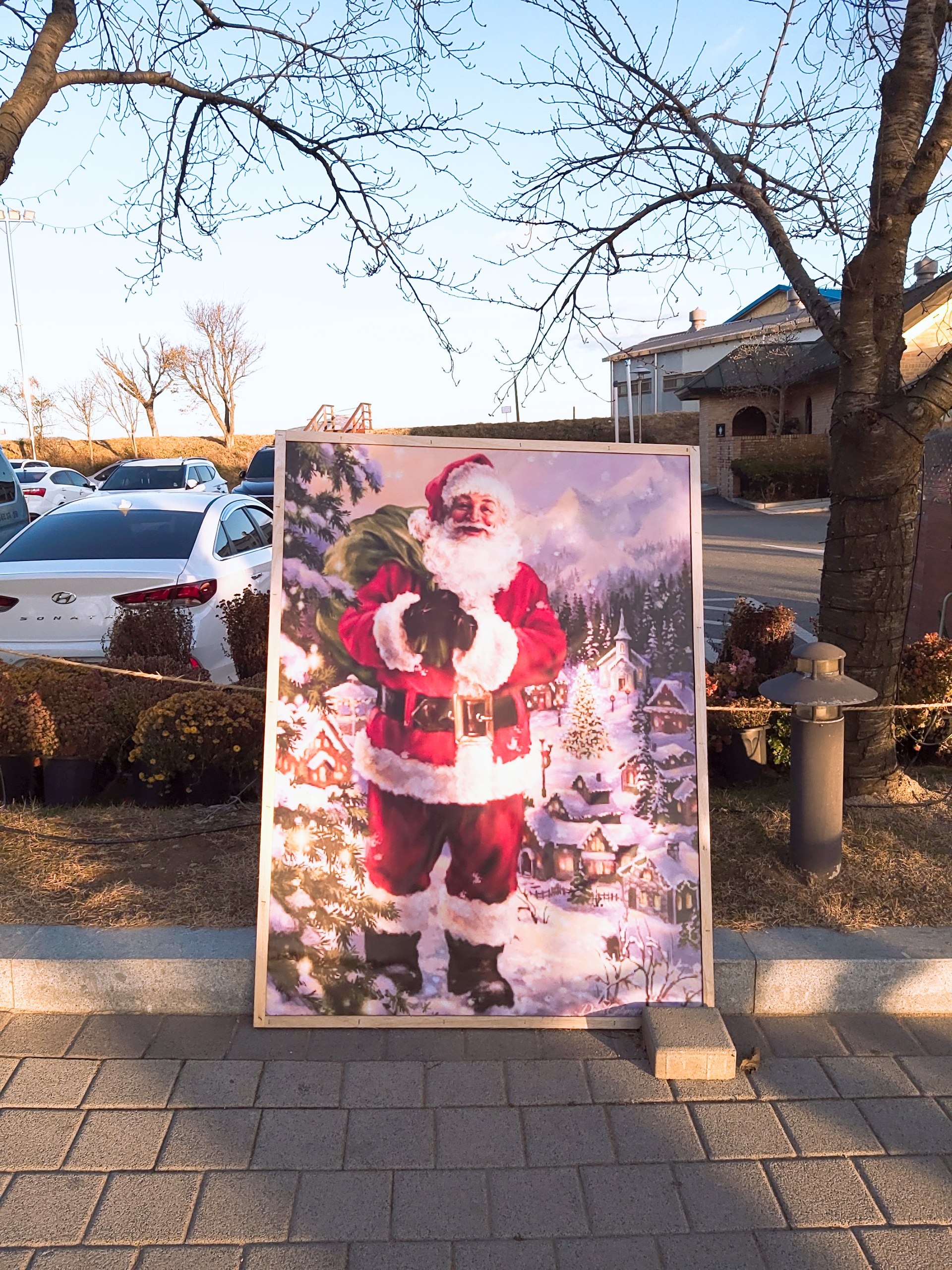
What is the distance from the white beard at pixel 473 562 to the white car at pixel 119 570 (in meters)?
2.85

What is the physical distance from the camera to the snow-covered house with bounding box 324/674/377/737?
3396mm

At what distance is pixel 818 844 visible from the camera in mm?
3992

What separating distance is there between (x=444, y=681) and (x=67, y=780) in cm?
263

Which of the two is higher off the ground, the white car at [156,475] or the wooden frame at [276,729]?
the white car at [156,475]

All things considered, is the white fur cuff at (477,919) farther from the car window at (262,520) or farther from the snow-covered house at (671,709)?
the car window at (262,520)

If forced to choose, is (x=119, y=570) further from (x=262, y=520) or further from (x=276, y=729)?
(x=276, y=729)

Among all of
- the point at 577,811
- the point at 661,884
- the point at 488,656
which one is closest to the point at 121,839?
the point at 488,656

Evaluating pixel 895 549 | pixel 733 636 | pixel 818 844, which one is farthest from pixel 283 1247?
pixel 733 636

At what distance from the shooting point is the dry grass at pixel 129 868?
383 cm

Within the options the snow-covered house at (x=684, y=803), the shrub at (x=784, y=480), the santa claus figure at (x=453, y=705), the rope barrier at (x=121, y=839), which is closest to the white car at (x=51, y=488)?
the shrub at (x=784, y=480)


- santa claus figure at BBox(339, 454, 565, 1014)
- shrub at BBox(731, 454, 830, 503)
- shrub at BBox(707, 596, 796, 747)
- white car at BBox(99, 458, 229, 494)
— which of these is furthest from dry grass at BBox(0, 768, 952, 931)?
shrub at BBox(731, 454, 830, 503)

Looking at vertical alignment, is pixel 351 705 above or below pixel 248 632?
above

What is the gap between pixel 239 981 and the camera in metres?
3.44

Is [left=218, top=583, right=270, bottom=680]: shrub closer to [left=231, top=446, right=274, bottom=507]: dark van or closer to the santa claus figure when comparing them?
the santa claus figure
